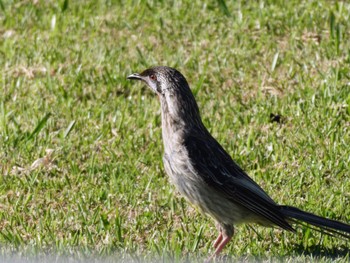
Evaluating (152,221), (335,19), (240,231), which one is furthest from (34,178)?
(335,19)

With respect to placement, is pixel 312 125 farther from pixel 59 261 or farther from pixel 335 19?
pixel 59 261

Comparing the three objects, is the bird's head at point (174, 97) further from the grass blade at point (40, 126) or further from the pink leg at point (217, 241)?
the grass blade at point (40, 126)

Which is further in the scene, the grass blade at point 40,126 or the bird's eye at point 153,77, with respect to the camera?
the grass blade at point 40,126

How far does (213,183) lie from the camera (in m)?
7.49

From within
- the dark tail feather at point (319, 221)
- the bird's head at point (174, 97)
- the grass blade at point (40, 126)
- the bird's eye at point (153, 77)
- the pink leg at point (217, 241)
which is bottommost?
the pink leg at point (217, 241)

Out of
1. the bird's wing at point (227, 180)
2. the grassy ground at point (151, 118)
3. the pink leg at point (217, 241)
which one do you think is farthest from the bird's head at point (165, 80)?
the pink leg at point (217, 241)

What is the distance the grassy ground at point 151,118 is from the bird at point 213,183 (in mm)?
268

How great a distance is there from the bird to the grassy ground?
27 centimetres

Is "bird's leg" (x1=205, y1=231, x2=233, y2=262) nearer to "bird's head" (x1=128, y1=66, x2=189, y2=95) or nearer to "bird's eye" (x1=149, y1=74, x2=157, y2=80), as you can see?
"bird's head" (x1=128, y1=66, x2=189, y2=95)

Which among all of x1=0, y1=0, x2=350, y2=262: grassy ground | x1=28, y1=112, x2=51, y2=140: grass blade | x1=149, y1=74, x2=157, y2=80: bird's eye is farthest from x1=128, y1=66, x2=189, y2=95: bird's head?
x1=28, y1=112, x2=51, y2=140: grass blade

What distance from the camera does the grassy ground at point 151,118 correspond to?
7.84 m

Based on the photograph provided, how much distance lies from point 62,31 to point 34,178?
3.19m

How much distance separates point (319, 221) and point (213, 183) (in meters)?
0.88

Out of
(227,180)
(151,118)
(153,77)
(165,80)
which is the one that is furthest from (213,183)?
(151,118)
